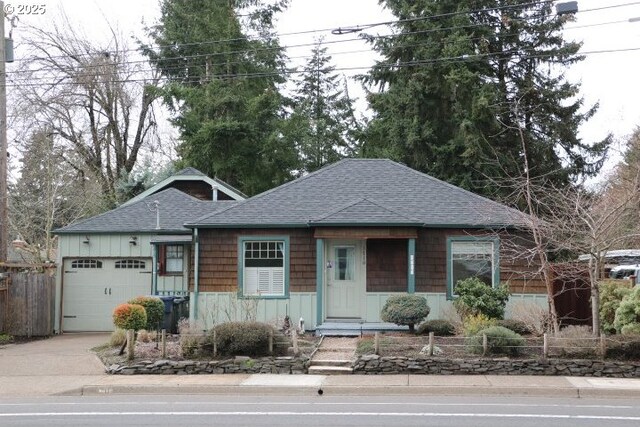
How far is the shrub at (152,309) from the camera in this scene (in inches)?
712

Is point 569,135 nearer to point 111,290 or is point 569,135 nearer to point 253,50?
point 253,50

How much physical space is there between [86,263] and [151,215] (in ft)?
8.11

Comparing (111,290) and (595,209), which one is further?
(111,290)

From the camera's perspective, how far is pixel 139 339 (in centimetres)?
1767

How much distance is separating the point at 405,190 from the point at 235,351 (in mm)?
7991

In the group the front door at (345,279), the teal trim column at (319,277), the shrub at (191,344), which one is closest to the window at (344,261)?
the front door at (345,279)

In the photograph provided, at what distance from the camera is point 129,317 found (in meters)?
16.9

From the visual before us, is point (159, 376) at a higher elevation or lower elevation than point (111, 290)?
lower

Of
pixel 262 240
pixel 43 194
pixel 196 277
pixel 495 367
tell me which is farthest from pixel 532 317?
pixel 43 194

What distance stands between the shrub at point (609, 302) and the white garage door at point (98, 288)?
12905 millimetres

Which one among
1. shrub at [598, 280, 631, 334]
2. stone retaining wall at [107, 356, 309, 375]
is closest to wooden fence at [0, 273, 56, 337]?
stone retaining wall at [107, 356, 309, 375]

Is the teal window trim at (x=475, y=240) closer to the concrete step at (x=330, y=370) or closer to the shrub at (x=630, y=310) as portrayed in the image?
the shrub at (x=630, y=310)

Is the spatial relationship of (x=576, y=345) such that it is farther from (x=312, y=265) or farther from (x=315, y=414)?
(x=312, y=265)

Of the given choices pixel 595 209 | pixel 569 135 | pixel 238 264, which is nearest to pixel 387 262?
pixel 238 264
